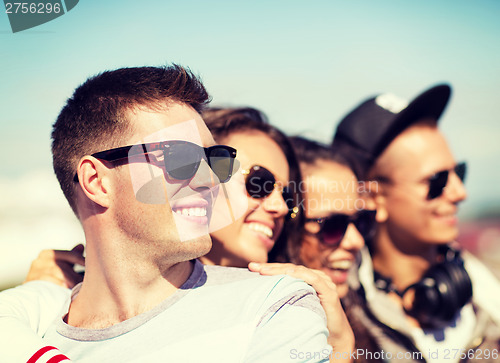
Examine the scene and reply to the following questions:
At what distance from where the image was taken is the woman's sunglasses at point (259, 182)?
8.13 feet

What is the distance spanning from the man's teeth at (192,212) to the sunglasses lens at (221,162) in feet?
0.70

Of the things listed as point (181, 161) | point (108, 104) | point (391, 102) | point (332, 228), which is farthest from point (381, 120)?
point (108, 104)

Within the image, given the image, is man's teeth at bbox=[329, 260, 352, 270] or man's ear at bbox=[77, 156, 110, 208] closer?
man's ear at bbox=[77, 156, 110, 208]

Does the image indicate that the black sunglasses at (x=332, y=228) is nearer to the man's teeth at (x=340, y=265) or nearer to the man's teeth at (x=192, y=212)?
the man's teeth at (x=340, y=265)

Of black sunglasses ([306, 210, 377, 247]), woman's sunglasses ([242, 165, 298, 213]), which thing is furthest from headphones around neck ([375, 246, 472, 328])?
woman's sunglasses ([242, 165, 298, 213])

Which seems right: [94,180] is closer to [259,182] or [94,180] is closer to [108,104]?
[108,104]

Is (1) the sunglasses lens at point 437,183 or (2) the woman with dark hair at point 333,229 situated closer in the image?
(2) the woman with dark hair at point 333,229

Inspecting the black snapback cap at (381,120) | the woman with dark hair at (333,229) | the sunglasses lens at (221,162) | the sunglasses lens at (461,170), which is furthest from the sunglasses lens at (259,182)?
the sunglasses lens at (461,170)

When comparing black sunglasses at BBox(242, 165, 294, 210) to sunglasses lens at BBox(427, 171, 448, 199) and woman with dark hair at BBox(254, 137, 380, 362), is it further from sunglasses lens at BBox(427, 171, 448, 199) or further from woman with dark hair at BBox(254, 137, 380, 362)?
sunglasses lens at BBox(427, 171, 448, 199)

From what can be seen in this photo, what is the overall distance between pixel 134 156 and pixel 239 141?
3.27 ft

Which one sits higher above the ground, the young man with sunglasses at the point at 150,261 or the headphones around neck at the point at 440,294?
the young man with sunglasses at the point at 150,261

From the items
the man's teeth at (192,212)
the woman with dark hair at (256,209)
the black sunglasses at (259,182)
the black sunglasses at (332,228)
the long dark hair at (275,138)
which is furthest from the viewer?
the black sunglasses at (332,228)

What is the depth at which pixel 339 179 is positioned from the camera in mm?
3098

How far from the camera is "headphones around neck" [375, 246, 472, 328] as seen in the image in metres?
3.19
